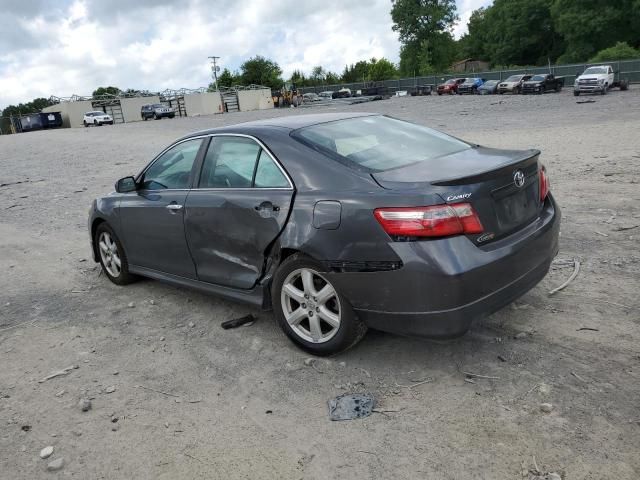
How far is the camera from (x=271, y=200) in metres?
3.96

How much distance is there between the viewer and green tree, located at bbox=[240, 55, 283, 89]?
9775 centimetres

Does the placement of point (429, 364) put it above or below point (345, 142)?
below

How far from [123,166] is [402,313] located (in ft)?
47.8

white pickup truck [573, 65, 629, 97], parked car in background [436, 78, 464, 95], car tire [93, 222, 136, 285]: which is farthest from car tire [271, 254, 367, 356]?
parked car in background [436, 78, 464, 95]

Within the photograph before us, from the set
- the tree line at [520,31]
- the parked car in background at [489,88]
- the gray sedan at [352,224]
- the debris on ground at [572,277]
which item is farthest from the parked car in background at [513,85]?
the gray sedan at [352,224]

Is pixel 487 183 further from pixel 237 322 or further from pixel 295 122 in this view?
pixel 237 322

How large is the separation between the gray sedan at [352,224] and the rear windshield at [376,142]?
1cm

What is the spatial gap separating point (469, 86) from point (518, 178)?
163 feet

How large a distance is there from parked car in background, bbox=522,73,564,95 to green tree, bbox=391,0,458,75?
4919 cm

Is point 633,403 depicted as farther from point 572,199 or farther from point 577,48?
point 577,48

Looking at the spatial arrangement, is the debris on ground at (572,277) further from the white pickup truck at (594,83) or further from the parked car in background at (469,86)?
the parked car in background at (469,86)

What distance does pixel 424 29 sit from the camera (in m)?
91.4

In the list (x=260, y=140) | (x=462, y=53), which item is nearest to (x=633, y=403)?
(x=260, y=140)

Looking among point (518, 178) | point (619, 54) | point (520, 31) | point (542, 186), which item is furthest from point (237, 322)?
point (520, 31)
